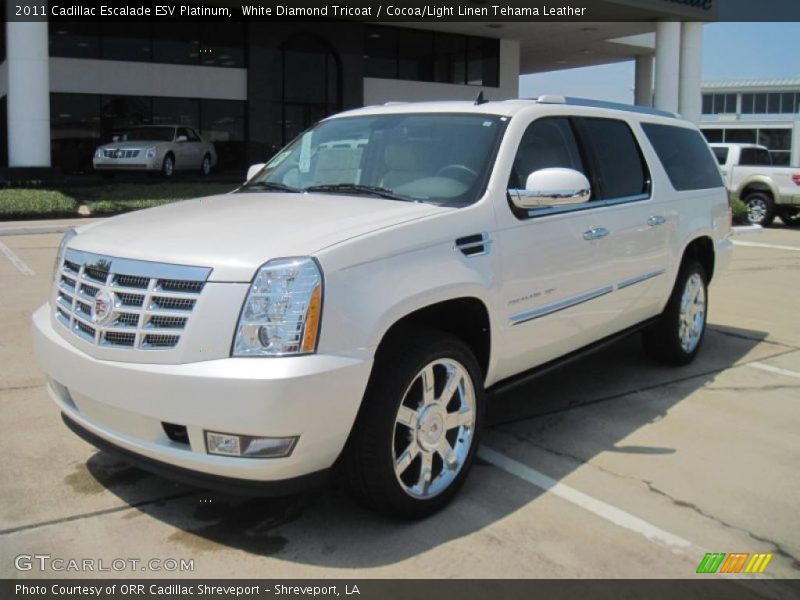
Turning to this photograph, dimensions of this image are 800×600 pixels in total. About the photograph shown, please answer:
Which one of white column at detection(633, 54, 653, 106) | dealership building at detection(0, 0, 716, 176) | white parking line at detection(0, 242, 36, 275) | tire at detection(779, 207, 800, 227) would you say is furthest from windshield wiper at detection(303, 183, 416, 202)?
white column at detection(633, 54, 653, 106)

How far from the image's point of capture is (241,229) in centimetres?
358

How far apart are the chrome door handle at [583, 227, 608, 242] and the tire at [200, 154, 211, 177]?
21100 mm

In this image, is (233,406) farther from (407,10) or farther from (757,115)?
(757,115)

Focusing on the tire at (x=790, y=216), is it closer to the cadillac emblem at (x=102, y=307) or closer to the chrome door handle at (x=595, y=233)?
the chrome door handle at (x=595, y=233)

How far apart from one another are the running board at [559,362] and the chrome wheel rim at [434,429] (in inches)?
16.3

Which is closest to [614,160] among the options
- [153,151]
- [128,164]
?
[153,151]

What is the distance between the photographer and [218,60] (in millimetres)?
25859

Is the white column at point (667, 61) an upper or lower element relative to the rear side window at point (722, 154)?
upper

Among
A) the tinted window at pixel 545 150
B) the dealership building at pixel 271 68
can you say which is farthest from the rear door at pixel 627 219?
the dealership building at pixel 271 68

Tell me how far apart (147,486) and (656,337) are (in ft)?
12.8

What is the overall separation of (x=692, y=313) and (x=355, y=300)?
3977 millimetres

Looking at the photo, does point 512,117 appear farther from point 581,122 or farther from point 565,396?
point 565,396

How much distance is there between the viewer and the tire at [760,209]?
18.5 metres

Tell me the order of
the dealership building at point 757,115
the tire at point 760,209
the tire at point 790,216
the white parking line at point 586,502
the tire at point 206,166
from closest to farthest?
the white parking line at point 586,502
the tire at point 760,209
the tire at point 790,216
the tire at point 206,166
the dealership building at point 757,115
